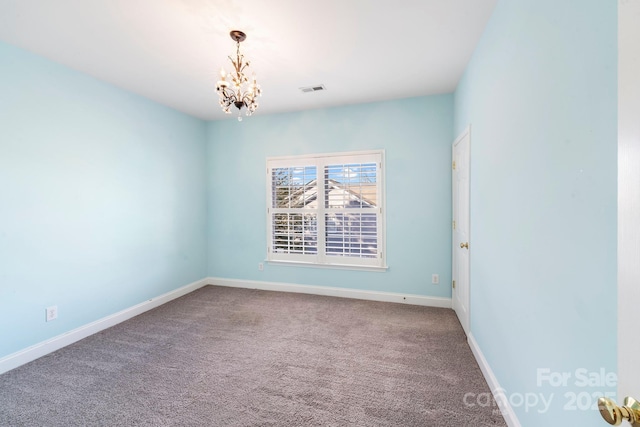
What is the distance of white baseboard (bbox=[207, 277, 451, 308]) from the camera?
11.8 ft

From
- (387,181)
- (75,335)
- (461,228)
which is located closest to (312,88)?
(387,181)

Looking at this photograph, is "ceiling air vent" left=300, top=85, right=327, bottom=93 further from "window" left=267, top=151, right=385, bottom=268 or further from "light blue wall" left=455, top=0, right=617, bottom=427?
"light blue wall" left=455, top=0, right=617, bottom=427

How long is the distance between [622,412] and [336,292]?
3.53m

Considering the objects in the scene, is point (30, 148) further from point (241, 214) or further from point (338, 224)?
point (338, 224)

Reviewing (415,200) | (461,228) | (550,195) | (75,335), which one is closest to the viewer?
(550,195)

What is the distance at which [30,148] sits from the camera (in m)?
2.42

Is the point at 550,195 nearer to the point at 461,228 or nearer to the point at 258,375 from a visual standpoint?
the point at 461,228

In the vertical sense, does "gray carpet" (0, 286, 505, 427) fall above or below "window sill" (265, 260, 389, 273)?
below

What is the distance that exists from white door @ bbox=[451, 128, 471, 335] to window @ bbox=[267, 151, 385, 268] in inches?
34.8

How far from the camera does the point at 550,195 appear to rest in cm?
123

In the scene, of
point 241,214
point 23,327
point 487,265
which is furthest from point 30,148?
point 487,265

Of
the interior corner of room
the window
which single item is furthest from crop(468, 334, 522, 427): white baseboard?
the window

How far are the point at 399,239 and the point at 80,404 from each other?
3362mm

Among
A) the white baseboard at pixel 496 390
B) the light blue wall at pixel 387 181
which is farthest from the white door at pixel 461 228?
the white baseboard at pixel 496 390
